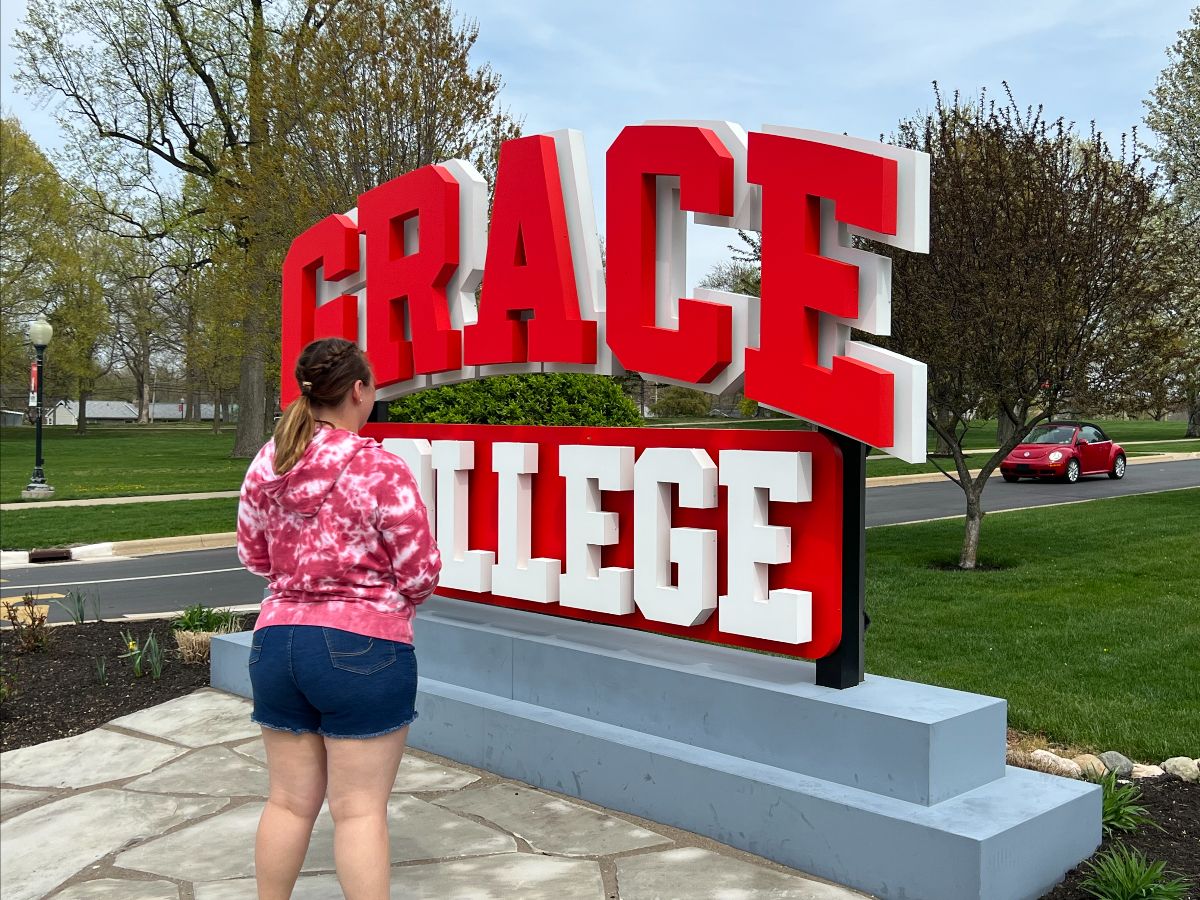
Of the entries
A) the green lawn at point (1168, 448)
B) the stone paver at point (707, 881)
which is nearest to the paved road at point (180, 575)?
the stone paver at point (707, 881)

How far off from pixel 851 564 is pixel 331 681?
2.25 meters

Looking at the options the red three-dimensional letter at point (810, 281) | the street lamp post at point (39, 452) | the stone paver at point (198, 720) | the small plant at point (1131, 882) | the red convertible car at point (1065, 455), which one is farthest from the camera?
the red convertible car at point (1065, 455)

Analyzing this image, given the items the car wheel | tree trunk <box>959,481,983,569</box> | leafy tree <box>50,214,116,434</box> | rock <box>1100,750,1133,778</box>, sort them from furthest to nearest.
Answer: leafy tree <box>50,214,116,434</box> → the car wheel → tree trunk <box>959,481,983,569</box> → rock <box>1100,750,1133,778</box>

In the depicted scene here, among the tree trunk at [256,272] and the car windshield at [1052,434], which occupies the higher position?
the tree trunk at [256,272]

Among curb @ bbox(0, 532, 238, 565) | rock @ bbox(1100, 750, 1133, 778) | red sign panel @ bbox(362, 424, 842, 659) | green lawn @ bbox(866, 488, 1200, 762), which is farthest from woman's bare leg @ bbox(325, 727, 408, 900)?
curb @ bbox(0, 532, 238, 565)

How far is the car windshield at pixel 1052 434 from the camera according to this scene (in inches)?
978

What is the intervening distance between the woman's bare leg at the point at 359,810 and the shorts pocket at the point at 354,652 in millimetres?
205

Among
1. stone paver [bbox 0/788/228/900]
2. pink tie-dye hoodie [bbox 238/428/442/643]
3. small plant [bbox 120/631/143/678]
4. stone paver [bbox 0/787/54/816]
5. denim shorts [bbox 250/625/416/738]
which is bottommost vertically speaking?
stone paver [bbox 0/787/54/816]

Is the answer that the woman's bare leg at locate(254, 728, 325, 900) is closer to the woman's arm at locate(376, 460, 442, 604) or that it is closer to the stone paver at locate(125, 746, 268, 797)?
the woman's arm at locate(376, 460, 442, 604)

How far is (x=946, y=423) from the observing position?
45.2 feet

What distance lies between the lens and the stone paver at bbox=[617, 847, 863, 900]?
3.73m

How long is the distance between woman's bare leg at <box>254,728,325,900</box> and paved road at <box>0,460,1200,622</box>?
24.8 feet

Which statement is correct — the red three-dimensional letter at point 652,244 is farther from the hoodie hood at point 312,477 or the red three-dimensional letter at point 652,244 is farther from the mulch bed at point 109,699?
the mulch bed at point 109,699

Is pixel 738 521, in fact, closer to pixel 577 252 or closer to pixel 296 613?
pixel 577 252
